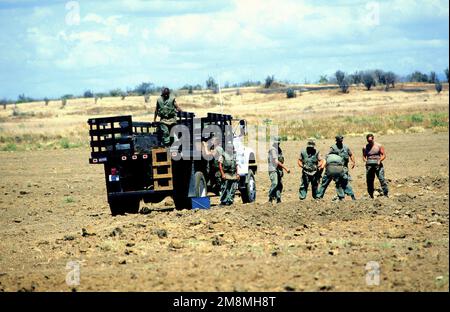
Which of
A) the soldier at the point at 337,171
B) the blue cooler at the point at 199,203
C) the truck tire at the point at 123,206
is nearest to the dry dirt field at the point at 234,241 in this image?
the truck tire at the point at 123,206

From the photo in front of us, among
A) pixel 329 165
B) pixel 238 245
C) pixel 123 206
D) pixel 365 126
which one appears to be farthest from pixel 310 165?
pixel 365 126

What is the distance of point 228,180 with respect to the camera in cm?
1834

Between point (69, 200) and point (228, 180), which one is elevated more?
point (228, 180)

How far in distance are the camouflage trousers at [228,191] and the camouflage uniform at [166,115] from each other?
5.10 ft

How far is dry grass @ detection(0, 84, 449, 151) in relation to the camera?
48.7 m

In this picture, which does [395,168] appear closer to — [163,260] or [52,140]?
[163,260]

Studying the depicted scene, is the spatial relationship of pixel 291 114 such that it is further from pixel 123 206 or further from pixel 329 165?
pixel 123 206

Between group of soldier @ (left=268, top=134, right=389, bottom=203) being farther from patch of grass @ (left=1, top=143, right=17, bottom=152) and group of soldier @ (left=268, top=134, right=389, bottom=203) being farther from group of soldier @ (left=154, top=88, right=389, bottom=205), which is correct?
patch of grass @ (left=1, top=143, right=17, bottom=152)

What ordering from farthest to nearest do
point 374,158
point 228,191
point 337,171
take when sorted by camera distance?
point 374,158 → point 337,171 → point 228,191

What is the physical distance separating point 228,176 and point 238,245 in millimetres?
4401

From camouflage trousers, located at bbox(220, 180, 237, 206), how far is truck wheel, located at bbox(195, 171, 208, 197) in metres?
0.45

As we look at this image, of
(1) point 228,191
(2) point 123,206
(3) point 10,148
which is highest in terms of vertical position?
(1) point 228,191

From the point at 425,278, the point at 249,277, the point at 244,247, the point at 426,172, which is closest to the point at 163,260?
the point at 244,247

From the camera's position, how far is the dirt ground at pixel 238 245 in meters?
10.8
